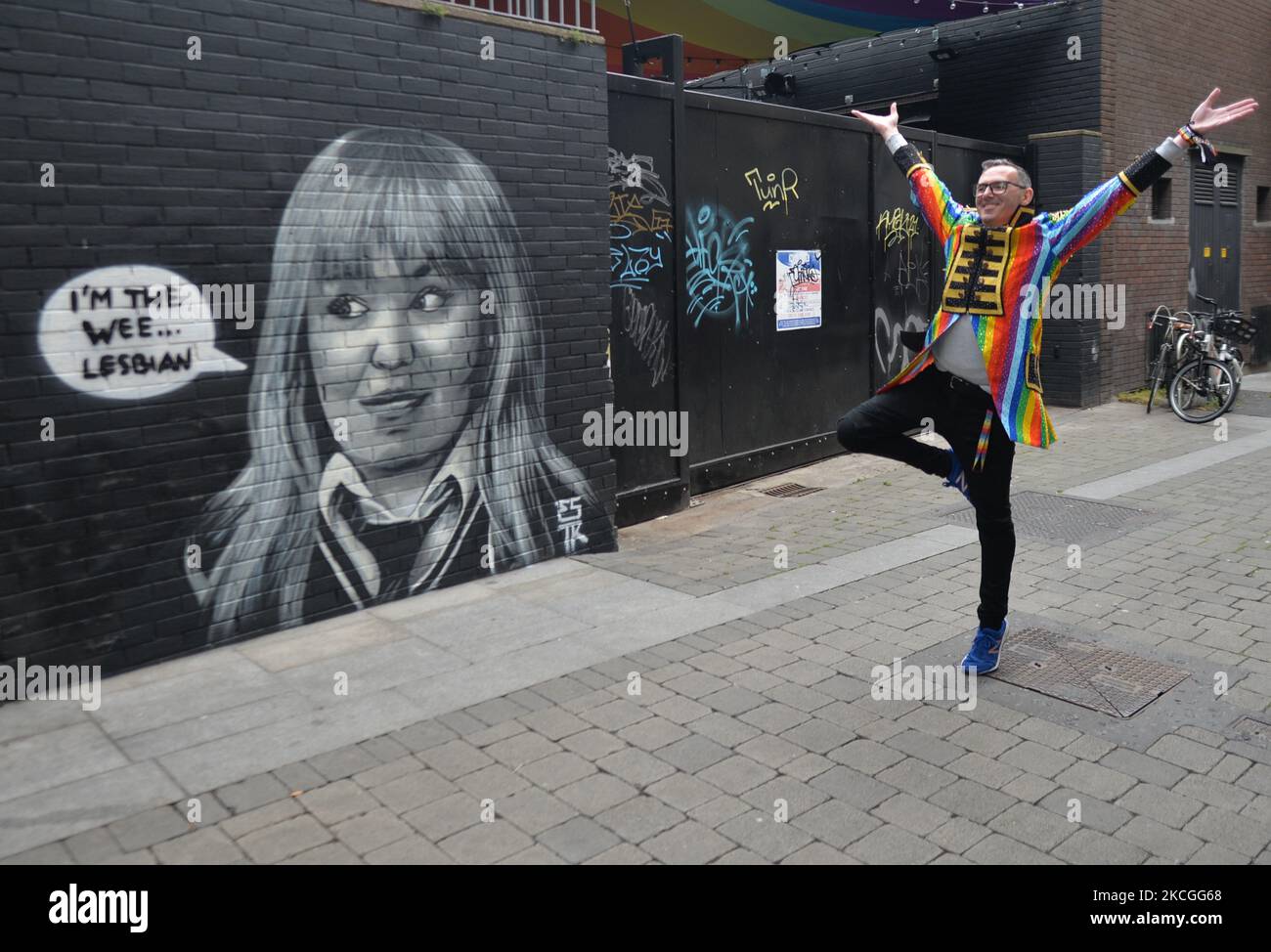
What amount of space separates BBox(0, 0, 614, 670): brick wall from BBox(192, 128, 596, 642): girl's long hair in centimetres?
1

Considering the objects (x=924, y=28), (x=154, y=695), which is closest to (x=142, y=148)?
(x=154, y=695)

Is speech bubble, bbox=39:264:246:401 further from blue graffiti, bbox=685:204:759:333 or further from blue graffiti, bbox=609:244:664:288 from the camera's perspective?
blue graffiti, bbox=685:204:759:333

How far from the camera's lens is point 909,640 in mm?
5340

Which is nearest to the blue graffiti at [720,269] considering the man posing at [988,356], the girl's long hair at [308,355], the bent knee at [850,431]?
the girl's long hair at [308,355]

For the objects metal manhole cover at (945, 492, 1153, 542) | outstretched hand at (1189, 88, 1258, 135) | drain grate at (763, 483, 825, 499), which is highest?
outstretched hand at (1189, 88, 1258, 135)

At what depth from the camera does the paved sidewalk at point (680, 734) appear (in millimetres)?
3588

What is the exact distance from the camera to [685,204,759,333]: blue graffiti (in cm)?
845

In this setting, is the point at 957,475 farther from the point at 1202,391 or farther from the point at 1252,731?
the point at 1202,391

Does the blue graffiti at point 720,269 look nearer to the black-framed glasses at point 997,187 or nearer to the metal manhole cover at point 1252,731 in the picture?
the black-framed glasses at point 997,187

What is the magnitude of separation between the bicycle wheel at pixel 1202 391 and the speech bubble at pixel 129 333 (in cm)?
1039

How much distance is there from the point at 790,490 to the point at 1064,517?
220 cm
